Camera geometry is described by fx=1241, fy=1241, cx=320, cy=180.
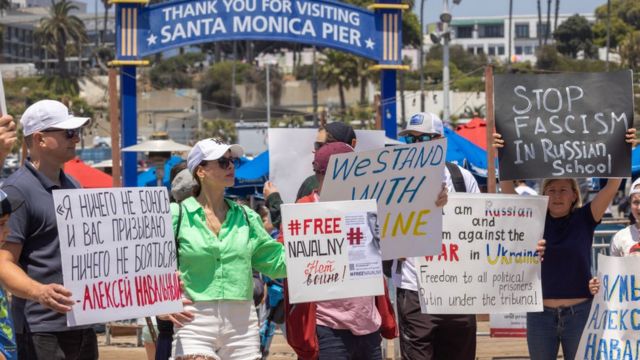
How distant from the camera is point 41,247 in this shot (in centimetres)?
566

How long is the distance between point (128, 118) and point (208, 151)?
11136 mm

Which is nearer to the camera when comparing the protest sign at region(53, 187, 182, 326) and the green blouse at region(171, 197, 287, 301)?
the protest sign at region(53, 187, 182, 326)

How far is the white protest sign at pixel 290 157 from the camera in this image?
395 inches

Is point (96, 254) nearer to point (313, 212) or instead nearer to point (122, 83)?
point (313, 212)

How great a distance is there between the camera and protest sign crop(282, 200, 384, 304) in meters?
6.19

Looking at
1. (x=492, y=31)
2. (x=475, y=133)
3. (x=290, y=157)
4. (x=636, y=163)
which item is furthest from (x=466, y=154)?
(x=492, y=31)

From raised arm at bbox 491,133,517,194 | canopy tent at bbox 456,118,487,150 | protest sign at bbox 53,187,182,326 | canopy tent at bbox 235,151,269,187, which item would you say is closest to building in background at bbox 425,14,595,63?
canopy tent at bbox 456,118,487,150

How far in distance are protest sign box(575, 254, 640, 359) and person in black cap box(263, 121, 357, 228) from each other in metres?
1.66

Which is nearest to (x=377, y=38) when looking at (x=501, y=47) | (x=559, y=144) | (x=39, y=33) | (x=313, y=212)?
(x=559, y=144)

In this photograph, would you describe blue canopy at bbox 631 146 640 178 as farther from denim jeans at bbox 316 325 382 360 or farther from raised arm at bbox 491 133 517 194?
denim jeans at bbox 316 325 382 360

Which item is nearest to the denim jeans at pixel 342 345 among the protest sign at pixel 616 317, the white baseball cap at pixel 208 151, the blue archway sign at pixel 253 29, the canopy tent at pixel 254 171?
the white baseball cap at pixel 208 151

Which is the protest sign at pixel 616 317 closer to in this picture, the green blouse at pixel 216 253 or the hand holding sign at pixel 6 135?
the green blouse at pixel 216 253

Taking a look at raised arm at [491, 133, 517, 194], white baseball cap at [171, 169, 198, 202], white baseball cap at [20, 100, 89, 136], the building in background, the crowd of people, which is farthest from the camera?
the building in background

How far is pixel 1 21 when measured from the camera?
142500mm
